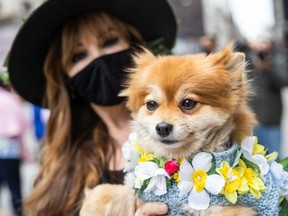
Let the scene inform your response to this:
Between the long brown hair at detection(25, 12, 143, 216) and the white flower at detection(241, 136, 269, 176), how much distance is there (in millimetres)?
844

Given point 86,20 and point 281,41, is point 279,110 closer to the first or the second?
point 86,20

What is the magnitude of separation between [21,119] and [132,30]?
3.97 meters

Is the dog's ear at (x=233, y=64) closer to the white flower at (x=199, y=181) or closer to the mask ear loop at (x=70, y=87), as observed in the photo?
the white flower at (x=199, y=181)

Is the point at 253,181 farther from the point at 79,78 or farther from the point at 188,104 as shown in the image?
the point at 79,78

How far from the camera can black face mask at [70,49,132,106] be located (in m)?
2.66

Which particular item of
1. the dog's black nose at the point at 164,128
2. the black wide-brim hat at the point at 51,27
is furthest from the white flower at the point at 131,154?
the black wide-brim hat at the point at 51,27

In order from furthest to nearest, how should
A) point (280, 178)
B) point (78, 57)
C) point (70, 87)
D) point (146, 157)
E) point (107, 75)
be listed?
point (70, 87) → point (78, 57) → point (107, 75) → point (146, 157) → point (280, 178)

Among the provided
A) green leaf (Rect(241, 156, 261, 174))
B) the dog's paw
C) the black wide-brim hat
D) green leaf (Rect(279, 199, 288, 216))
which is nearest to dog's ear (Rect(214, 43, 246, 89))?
green leaf (Rect(241, 156, 261, 174))

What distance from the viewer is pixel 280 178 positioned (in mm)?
2041

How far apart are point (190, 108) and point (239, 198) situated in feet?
1.31

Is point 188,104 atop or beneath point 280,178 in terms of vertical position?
atop

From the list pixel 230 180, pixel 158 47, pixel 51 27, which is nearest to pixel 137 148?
pixel 230 180

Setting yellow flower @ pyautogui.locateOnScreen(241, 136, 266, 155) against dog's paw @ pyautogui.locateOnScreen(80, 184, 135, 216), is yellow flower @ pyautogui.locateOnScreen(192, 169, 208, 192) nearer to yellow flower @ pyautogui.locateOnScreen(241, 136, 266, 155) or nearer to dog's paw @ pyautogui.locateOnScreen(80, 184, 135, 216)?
yellow flower @ pyautogui.locateOnScreen(241, 136, 266, 155)

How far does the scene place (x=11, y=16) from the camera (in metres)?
16.9
